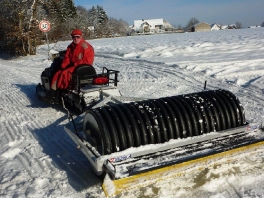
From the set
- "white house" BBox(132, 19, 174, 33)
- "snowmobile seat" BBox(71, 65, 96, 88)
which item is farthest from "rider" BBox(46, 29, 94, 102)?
"white house" BBox(132, 19, 174, 33)

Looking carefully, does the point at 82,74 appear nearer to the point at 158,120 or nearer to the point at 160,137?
the point at 158,120

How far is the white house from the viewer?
3617 inches

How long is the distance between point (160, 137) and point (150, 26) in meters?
96.4

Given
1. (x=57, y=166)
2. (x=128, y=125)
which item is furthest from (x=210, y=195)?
(x=57, y=166)

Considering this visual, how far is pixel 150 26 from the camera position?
3802 inches

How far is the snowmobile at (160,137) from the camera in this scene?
3.14 m

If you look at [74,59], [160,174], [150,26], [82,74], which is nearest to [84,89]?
[82,74]

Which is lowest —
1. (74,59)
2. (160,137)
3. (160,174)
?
(160,174)

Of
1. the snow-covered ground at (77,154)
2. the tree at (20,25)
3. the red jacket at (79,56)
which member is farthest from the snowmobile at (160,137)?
the tree at (20,25)

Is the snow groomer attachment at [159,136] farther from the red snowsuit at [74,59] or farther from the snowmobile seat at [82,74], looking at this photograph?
the red snowsuit at [74,59]

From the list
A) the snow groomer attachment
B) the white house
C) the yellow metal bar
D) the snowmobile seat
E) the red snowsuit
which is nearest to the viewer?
the yellow metal bar

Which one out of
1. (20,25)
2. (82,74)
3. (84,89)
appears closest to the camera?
(84,89)

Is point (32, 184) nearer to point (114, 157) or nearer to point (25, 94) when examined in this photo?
point (114, 157)

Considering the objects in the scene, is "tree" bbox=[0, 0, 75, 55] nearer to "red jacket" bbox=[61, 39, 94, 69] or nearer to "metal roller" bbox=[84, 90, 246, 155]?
"red jacket" bbox=[61, 39, 94, 69]
